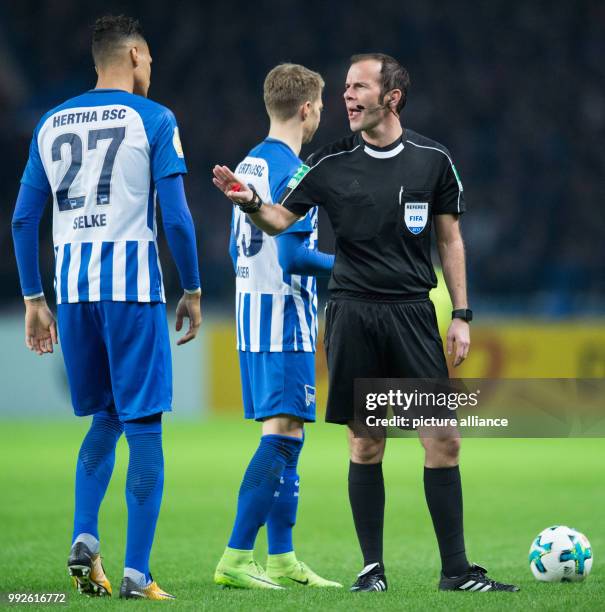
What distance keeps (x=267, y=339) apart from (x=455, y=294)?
0.82m

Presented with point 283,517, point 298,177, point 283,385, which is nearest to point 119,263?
point 298,177

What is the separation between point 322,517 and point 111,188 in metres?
3.59

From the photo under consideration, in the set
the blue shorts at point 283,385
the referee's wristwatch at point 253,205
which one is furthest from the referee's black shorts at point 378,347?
the referee's wristwatch at point 253,205

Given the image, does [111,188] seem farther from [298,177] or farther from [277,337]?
[277,337]

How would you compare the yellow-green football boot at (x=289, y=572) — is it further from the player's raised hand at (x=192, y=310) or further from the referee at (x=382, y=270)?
the player's raised hand at (x=192, y=310)

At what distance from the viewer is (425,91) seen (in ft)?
64.4

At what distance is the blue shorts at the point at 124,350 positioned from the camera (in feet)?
14.1

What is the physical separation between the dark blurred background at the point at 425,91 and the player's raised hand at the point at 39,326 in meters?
12.0

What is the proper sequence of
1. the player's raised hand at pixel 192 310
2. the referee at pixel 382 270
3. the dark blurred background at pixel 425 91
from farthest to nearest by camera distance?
the dark blurred background at pixel 425 91 < the referee at pixel 382 270 < the player's raised hand at pixel 192 310

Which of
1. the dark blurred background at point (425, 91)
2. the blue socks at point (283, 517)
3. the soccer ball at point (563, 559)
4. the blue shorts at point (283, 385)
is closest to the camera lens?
the soccer ball at point (563, 559)

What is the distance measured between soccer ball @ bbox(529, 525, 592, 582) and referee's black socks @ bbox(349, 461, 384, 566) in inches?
28.3

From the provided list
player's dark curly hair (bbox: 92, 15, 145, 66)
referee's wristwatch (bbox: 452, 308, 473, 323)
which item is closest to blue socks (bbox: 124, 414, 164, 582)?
referee's wristwatch (bbox: 452, 308, 473, 323)

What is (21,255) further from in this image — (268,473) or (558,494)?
(558,494)

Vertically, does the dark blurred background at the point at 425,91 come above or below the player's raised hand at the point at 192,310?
above
